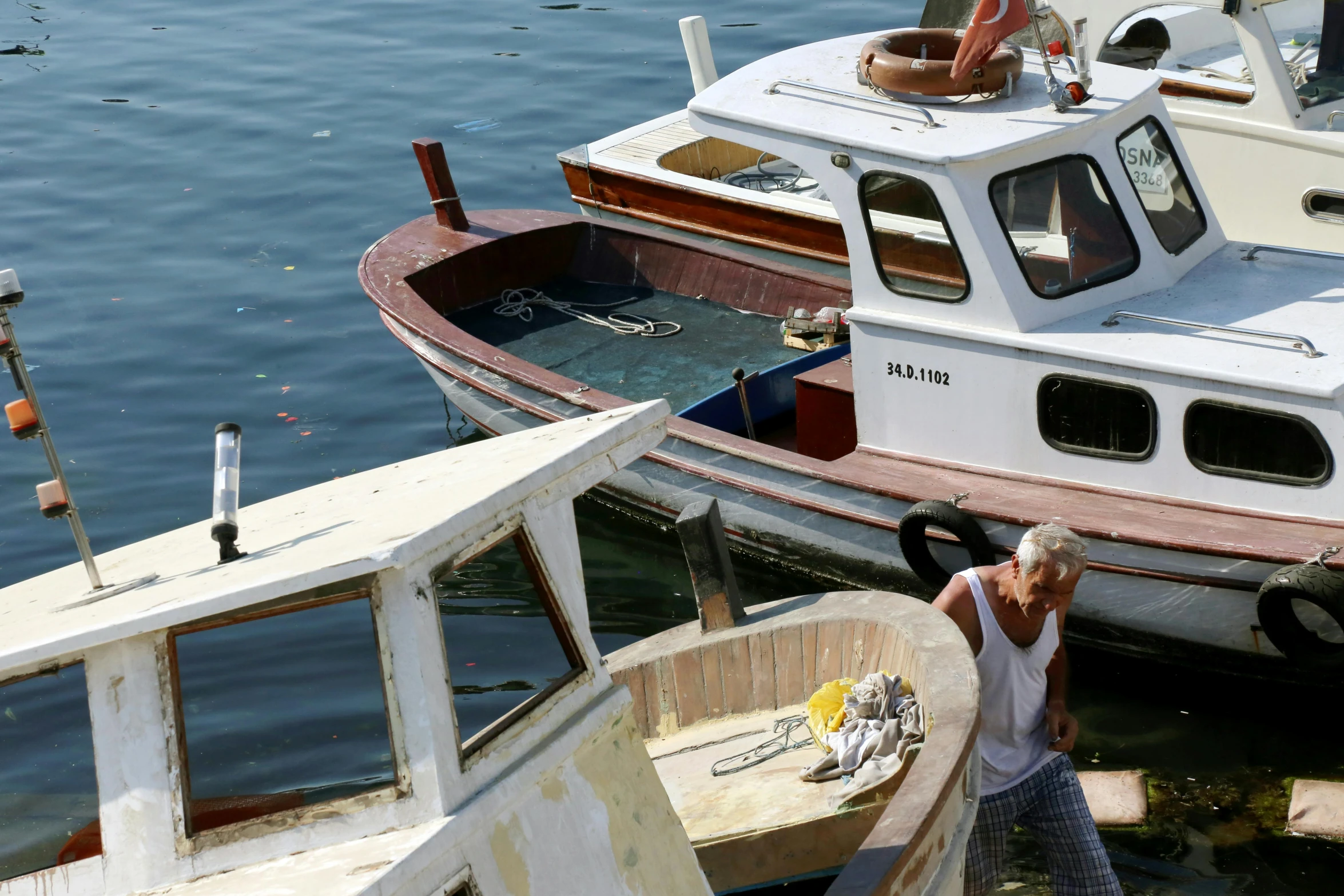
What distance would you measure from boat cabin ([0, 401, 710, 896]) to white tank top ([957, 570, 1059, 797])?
4.78 ft

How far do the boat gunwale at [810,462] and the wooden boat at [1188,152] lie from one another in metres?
0.77

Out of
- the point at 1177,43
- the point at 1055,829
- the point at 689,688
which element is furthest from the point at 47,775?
the point at 1177,43

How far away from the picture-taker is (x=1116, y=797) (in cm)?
628

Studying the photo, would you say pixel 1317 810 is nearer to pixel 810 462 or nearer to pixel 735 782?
pixel 735 782

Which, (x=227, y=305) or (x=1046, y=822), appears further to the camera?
(x=227, y=305)

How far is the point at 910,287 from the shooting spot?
7.27 metres

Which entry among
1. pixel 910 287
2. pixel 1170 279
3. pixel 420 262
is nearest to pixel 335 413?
pixel 420 262

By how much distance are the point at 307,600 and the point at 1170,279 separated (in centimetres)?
548

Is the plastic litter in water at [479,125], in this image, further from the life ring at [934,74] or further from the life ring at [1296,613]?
the life ring at [1296,613]

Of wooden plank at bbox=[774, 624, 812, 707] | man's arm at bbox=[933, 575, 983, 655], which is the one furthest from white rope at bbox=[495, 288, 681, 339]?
man's arm at bbox=[933, 575, 983, 655]

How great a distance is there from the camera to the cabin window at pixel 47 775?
3262 millimetres

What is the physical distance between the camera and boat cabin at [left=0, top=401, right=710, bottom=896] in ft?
10.2

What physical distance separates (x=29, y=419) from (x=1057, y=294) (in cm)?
508

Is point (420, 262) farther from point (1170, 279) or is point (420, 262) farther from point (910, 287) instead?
point (1170, 279)
